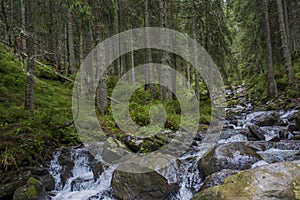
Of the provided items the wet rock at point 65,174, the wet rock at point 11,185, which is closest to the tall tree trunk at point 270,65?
the wet rock at point 65,174

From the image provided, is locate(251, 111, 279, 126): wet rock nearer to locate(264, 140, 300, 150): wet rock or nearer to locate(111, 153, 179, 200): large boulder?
locate(264, 140, 300, 150): wet rock

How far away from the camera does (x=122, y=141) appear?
26.8 feet

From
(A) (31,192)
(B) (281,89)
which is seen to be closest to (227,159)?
(A) (31,192)

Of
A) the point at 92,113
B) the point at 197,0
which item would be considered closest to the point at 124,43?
the point at 197,0

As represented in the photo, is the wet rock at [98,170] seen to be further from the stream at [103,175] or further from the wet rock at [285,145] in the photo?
the wet rock at [285,145]

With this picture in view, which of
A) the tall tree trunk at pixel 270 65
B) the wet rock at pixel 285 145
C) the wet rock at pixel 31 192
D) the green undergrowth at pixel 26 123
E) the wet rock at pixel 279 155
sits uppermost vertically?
the tall tree trunk at pixel 270 65

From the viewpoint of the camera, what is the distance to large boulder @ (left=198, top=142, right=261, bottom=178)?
5975 mm

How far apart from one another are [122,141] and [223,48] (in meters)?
9.64

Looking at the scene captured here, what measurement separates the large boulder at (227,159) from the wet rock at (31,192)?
11.8 feet

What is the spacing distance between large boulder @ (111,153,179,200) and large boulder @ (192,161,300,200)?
137 cm

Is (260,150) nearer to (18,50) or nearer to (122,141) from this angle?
(122,141)

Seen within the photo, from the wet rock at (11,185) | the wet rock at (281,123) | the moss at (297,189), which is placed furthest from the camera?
the wet rock at (281,123)

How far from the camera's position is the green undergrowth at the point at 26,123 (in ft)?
21.8

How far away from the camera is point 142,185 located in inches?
211
